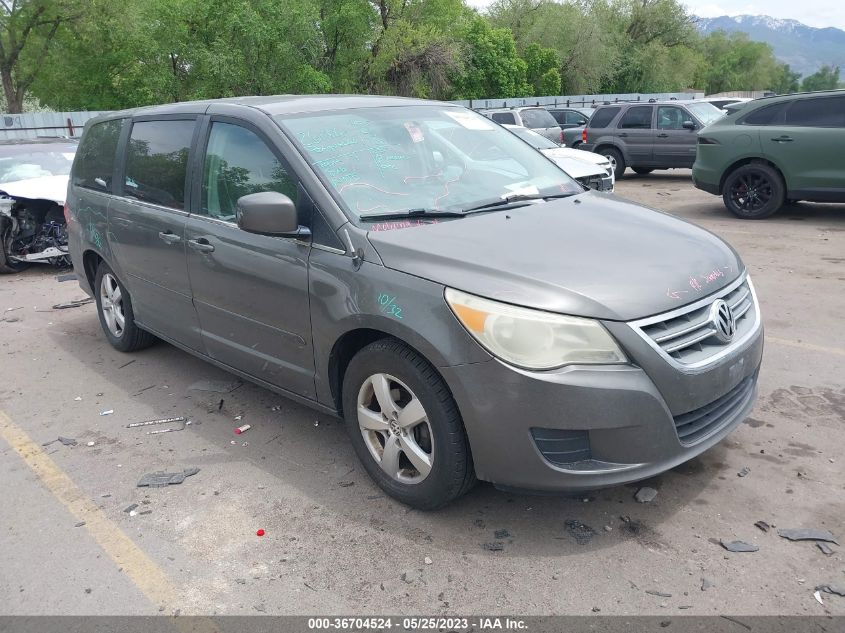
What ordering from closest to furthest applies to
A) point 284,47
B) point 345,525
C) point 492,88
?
point 345,525 < point 284,47 < point 492,88

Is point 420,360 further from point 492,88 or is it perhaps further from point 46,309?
point 492,88

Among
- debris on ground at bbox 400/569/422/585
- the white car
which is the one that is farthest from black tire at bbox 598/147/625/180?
debris on ground at bbox 400/569/422/585

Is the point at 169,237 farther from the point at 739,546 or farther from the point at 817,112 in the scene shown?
the point at 817,112

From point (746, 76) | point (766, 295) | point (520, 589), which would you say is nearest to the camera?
point (520, 589)

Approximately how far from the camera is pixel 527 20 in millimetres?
62688

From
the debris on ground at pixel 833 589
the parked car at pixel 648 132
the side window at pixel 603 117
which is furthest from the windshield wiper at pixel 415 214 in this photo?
the side window at pixel 603 117

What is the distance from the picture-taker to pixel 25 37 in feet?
120

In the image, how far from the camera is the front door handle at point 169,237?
443 centimetres

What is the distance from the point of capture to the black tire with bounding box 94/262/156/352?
18.1 ft

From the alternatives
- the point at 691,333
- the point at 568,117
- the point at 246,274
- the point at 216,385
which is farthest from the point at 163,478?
the point at 568,117

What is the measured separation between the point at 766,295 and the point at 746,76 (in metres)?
108

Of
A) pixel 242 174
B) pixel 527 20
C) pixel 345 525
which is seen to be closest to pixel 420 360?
pixel 345 525

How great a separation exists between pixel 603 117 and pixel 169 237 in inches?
544

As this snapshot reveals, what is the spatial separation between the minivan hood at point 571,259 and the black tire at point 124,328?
295 cm
